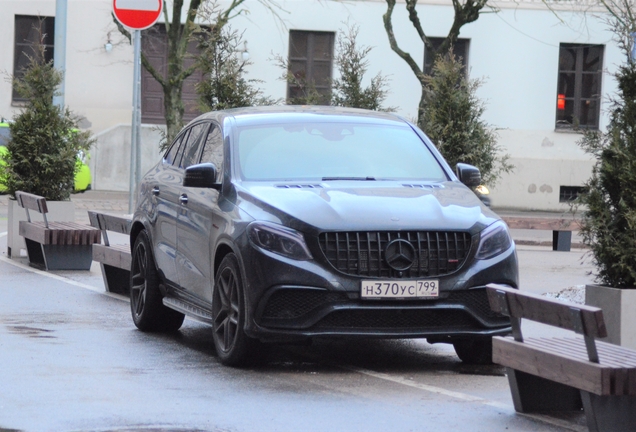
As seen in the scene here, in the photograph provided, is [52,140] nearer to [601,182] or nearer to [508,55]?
[601,182]

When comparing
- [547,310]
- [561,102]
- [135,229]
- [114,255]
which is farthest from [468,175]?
[561,102]

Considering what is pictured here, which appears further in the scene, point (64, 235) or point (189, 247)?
point (64, 235)

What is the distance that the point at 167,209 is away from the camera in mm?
10227

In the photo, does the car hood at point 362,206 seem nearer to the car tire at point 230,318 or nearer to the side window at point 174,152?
the car tire at point 230,318

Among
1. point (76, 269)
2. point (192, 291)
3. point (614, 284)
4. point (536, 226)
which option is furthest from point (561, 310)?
point (536, 226)

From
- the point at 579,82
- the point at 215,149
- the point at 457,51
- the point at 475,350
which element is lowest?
the point at 475,350

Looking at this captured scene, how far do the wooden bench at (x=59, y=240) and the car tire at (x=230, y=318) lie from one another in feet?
21.7

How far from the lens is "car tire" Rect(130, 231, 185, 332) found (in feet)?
34.2

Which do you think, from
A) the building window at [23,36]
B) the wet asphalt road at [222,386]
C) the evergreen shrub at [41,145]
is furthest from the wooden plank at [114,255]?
the building window at [23,36]

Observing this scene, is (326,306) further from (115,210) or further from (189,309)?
(115,210)

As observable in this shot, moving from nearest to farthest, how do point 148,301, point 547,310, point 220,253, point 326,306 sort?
point 547,310
point 326,306
point 220,253
point 148,301

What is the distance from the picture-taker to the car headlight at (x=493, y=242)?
27.8 ft

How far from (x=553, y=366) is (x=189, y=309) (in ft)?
11.9

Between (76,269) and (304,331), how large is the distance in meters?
7.89
